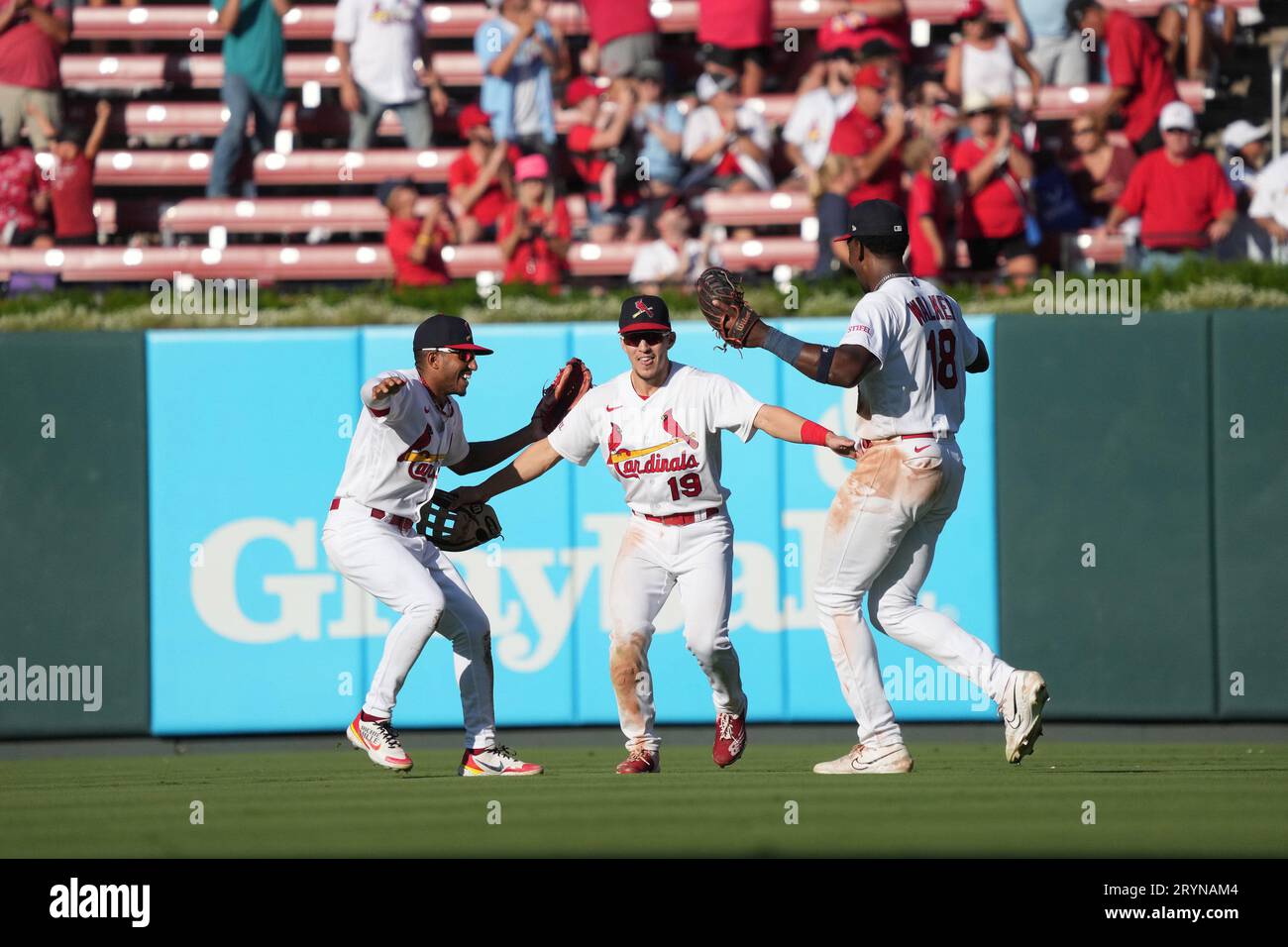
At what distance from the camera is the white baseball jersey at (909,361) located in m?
5.96

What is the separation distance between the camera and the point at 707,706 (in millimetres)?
9039

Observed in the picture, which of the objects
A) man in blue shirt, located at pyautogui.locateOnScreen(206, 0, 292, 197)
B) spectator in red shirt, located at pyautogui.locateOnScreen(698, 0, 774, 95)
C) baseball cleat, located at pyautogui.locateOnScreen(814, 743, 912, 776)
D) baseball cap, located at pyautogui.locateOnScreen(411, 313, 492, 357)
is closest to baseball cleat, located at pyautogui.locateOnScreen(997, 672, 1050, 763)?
baseball cleat, located at pyautogui.locateOnScreen(814, 743, 912, 776)

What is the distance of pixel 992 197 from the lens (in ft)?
33.4

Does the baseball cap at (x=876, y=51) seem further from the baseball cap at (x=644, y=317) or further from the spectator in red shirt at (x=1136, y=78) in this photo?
the baseball cap at (x=644, y=317)

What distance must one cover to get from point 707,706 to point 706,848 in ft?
13.7

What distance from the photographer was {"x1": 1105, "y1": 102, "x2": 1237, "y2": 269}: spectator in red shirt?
10094 millimetres

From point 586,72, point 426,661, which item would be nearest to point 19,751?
point 426,661

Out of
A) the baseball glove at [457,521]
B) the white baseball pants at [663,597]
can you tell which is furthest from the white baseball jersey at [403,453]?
the white baseball pants at [663,597]

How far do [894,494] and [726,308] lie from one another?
0.89 m

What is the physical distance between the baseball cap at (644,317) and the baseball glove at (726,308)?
1.72ft

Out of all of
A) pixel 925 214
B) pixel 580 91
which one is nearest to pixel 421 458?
pixel 925 214

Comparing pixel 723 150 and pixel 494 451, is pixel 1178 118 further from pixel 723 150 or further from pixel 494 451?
pixel 494 451

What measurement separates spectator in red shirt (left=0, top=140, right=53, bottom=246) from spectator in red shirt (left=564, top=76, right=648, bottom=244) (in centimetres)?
358

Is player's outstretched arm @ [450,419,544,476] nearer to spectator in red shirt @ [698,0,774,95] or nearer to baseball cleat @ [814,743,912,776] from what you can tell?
baseball cleat @ [814,743,912,776]
